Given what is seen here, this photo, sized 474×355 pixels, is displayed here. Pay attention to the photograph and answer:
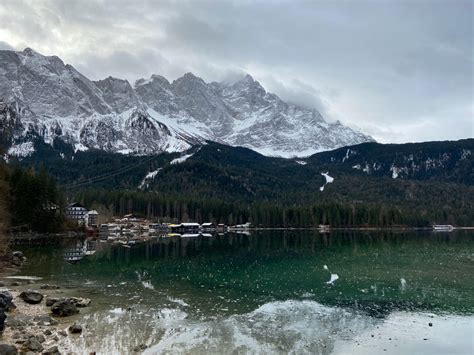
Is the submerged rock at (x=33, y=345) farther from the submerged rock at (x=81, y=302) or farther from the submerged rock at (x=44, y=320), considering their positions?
the submerged rock at (x=81, y=302)

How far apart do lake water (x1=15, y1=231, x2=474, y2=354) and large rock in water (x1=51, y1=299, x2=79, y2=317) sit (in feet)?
3.38

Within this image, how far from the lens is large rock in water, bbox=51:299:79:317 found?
34719mm

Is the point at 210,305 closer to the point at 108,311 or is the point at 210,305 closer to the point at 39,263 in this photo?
the point at 108,311

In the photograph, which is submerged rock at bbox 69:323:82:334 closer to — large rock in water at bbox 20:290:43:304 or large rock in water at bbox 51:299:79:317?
large rock in water at bbox 51:299:79:317

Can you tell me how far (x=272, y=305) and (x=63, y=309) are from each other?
17335mm

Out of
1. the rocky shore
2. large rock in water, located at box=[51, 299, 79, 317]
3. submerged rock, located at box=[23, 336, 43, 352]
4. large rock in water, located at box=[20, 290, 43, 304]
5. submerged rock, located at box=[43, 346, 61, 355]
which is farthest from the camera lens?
large rock in water, located at box=[20, 290, 43, 304]

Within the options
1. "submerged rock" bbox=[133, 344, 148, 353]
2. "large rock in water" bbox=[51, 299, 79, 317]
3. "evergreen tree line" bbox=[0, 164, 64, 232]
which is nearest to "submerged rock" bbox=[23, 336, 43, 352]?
"submerged rock" bbox=[133, 344, 148, 353]

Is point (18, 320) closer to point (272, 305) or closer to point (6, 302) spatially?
point (6, 302)

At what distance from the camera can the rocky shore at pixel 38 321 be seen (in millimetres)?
25750

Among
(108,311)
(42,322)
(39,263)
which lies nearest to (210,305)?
(108,311)

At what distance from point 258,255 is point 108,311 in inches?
2095

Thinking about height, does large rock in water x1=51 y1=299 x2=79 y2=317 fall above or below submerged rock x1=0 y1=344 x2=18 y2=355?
below

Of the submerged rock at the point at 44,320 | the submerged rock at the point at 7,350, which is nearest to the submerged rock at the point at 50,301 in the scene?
the submerged rock at the point at 44,320

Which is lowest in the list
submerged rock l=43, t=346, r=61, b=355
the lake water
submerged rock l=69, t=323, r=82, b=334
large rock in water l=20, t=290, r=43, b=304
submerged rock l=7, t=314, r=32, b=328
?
the lake water
